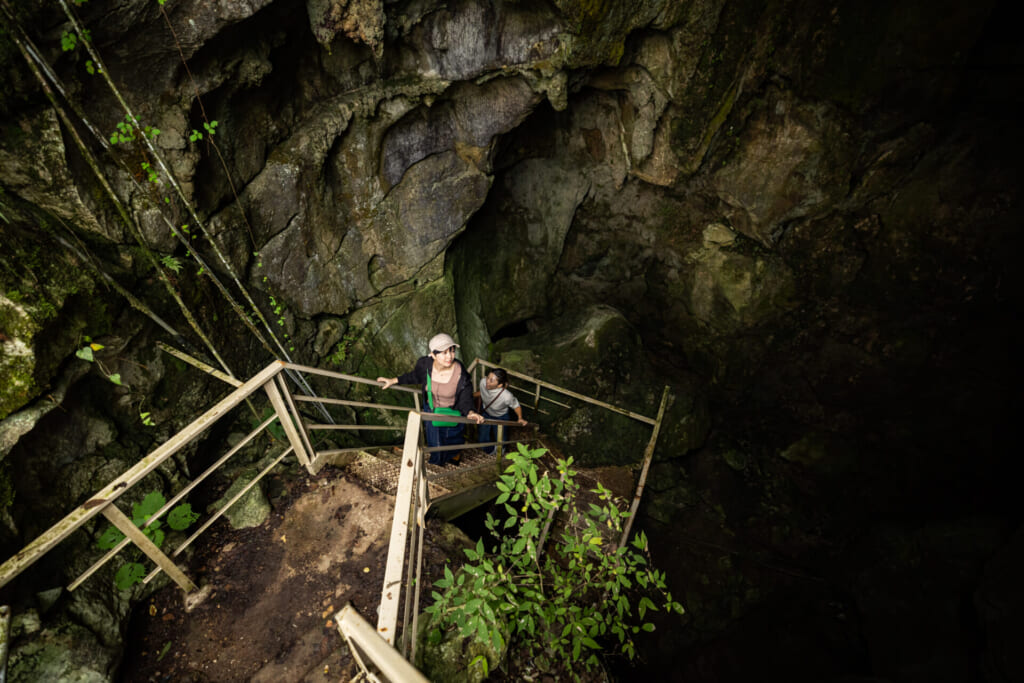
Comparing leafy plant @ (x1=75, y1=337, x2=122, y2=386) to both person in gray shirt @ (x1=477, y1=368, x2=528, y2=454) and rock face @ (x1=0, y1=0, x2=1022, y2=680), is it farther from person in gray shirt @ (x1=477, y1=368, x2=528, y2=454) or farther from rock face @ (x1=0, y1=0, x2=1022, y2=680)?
person in gray shirt @ (x1=477, y1=368, x2=528, y2=454)

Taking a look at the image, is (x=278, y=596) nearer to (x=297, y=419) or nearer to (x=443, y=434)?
(x=297, y=419)

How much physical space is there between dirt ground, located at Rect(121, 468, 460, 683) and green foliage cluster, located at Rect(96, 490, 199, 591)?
0.24 m

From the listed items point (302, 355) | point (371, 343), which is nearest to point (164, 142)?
point (302, 355)

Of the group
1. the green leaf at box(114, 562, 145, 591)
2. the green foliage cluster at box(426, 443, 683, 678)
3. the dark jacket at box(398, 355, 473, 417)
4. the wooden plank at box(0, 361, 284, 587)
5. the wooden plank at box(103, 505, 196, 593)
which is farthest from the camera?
the dark jacket at box(398, 355, 473, 417)

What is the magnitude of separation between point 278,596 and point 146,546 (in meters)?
0.88

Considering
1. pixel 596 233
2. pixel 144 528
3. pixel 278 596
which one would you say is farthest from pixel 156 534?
pixel 596 233

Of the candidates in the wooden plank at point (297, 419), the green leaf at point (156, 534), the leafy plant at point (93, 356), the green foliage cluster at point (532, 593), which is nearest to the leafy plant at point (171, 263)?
the leafy plant at point (93, 356)

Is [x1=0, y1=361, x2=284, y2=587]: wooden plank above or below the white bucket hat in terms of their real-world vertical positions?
above

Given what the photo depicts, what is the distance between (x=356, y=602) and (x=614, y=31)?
6.84 metres

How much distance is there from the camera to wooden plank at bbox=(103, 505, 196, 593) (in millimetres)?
2285

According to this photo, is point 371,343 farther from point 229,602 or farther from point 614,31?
point 614,31

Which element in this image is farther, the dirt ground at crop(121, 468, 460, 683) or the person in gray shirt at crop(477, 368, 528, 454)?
the person in gray shirt at crop(477, 368, 528, 454)

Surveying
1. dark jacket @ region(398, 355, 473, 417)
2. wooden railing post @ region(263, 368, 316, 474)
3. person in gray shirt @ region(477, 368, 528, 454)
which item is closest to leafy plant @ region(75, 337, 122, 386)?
wooden railing post @ region(263, 368, 316, 474)

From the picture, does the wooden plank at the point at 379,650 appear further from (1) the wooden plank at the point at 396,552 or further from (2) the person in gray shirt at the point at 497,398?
(2) the person in gray shirt at the point at 497,398
